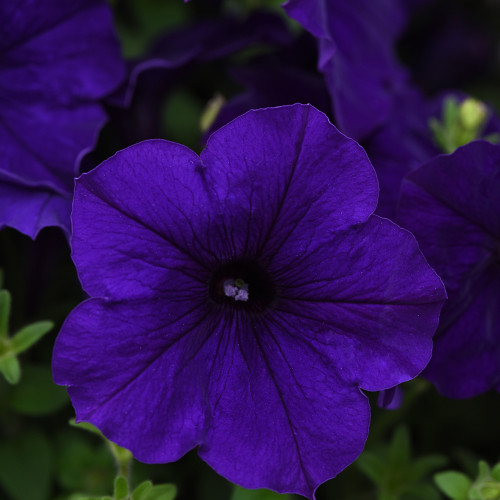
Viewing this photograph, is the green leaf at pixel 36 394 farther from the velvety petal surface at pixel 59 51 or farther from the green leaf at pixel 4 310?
the velvety petal surface at pixel 59 51

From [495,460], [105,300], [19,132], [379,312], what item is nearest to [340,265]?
[379,312]

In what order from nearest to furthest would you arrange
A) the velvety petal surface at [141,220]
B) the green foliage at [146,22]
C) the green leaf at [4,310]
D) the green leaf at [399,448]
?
the velvety petal surface at [141,220], the green leaf at [4,310], the green leaf at [399,448], the green foliage at [146,22]

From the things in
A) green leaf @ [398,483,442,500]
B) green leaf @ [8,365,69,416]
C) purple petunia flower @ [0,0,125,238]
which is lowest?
green leaf @ [398,483,442,500]

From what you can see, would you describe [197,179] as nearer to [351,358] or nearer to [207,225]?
[207,225]

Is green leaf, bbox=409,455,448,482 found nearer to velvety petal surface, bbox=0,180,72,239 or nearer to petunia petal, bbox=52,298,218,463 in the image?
petunia petal, bbox=52,298,218,463

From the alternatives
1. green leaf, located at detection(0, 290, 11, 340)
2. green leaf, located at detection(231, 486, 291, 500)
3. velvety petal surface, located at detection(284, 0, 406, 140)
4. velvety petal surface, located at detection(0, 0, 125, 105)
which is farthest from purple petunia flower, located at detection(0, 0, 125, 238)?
green leaf, located at detection(231, 486, 291, 500)

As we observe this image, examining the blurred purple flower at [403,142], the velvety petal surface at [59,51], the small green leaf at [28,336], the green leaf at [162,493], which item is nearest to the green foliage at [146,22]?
the velvety petal surface at [59,51]

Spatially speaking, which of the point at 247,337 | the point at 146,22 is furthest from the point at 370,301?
the point at 146,22
